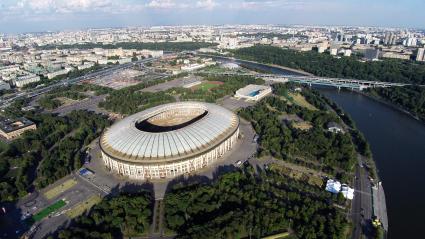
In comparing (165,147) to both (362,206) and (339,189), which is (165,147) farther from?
(362,206)

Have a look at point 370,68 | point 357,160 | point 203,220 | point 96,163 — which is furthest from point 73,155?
point 370,68

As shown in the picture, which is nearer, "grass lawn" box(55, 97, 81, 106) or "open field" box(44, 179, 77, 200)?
Answer: "open field" box(44, 179, 77, 200)

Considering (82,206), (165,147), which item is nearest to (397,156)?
(165,147)

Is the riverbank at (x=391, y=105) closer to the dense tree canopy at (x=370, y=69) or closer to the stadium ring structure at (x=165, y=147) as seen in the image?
the dense tree canopy at (x=370, y=69)

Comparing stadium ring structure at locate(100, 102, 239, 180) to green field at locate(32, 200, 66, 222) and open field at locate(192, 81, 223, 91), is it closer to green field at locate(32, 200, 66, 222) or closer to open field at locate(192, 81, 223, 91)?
green field at locate(32, 200, 66, 222)

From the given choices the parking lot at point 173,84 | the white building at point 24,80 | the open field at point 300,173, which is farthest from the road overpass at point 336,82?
the white building at point 24,80

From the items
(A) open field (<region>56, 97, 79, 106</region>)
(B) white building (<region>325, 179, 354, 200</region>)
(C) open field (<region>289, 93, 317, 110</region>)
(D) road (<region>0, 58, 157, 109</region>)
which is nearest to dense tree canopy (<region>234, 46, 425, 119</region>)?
(C) open field (<region>289, 93, 317, 110</region>)

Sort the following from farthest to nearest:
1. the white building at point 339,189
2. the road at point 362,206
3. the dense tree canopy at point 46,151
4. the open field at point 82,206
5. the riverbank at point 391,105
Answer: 1. the riverbank at point 391,105
2. the dense tree canopy at point 46,151
3. the white building at point 339,189
4. the open field at point 82,206
5. the road at point 362,206

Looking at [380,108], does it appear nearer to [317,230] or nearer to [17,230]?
[317,230]
